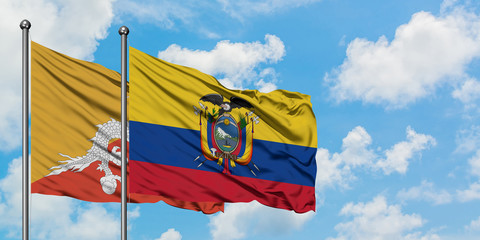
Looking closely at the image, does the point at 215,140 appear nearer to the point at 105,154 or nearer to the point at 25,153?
the point at 105,154

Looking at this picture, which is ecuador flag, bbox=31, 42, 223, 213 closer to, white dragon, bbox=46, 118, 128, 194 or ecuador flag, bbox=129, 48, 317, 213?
white dragon, bbox=46, 118, 128, 194

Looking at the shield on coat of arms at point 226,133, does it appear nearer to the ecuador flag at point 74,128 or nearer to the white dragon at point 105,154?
the ecuador flag at point 74,128

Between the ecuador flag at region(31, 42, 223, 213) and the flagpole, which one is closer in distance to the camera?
the flagpole

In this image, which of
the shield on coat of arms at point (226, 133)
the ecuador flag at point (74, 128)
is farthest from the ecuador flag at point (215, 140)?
the ecuador flag at point (74, 128)

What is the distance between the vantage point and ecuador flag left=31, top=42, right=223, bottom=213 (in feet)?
52.2

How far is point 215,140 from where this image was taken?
60.3ft

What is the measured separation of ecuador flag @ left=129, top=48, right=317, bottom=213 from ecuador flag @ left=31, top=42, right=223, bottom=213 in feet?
2.49

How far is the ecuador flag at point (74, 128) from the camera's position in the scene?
627 inches

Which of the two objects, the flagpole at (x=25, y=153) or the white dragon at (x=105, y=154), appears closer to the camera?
the flagpole at (x=25, y=153)

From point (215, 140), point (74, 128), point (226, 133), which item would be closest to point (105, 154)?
point (74, 128)

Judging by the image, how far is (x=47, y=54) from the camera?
52.7ft

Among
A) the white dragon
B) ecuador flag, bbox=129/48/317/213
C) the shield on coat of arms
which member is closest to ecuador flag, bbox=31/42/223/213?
the white dragon

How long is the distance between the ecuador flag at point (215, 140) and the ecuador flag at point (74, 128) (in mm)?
758

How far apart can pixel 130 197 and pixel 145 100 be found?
2349 mm
